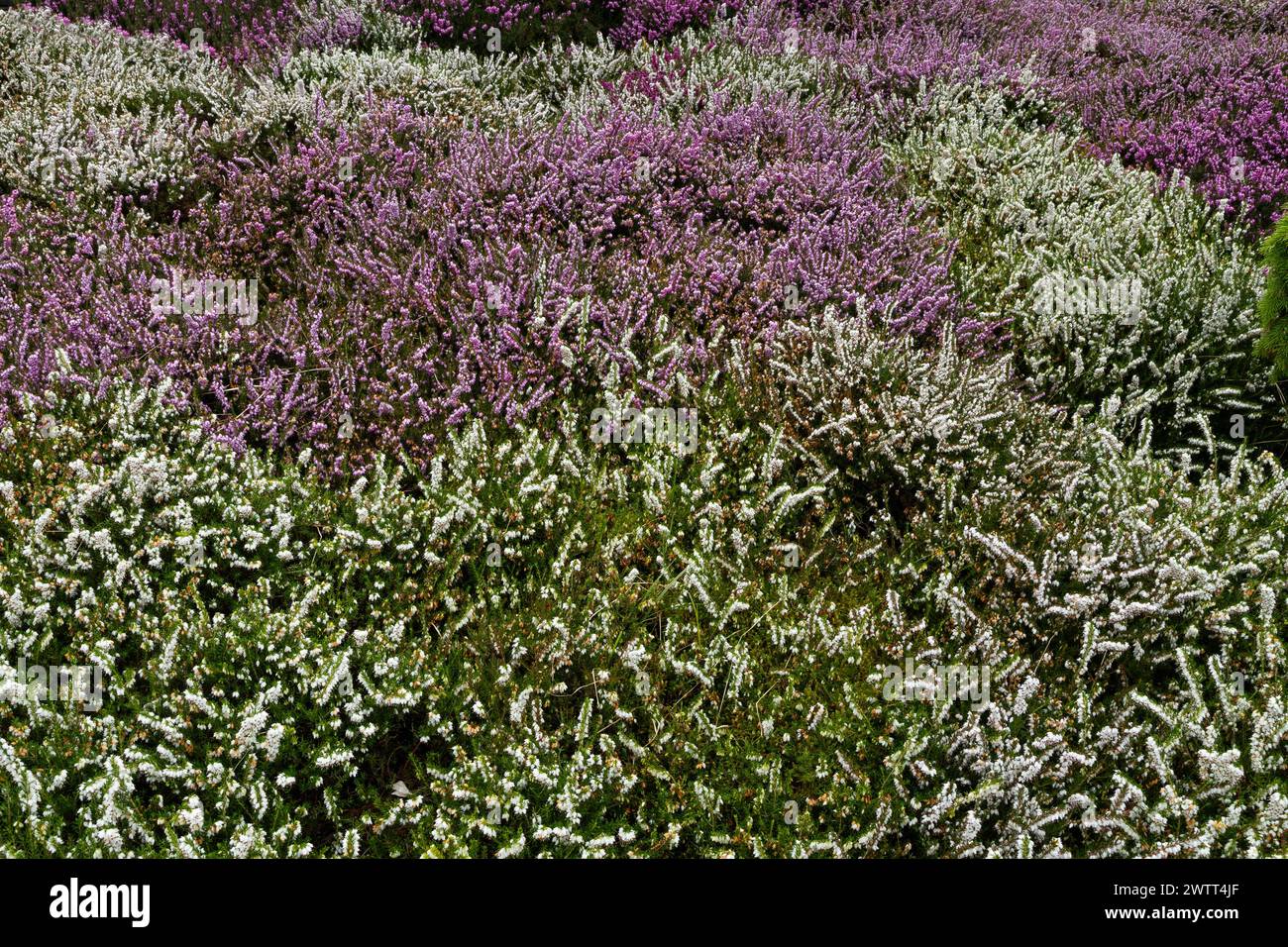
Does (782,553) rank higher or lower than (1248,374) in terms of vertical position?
lower

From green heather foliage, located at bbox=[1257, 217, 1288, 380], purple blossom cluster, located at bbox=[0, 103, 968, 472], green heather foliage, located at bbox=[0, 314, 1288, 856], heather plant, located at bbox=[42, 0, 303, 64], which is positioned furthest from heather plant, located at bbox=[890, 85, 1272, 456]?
heather plant, located at bbox=[42, 0, 303, 64]

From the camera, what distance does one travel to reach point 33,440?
3193mm

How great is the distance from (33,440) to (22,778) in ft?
4.60

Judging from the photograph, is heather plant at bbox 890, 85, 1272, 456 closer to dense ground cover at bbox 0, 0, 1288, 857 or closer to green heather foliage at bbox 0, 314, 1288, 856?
dense ground cover at bbox 0, 0, 1288, 857

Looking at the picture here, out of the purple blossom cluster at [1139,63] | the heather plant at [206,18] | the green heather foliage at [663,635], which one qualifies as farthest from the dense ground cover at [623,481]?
the heather plant at [206,18]

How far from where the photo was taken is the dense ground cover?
2.48 m

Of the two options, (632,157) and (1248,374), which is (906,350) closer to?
(1248,374)

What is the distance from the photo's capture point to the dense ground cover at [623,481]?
248 cm

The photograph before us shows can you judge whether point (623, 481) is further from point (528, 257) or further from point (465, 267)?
point (465, 267)

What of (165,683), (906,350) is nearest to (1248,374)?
(906,350)

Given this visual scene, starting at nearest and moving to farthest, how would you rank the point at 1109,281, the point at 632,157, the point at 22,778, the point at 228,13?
the point at 22,778, the point at 1109,281, the point at 632,157, the point at 228,13

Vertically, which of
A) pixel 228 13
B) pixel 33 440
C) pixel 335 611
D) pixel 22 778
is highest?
pixel 228 13

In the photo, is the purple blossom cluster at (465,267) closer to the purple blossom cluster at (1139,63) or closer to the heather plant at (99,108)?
the heather plant at (99,108)

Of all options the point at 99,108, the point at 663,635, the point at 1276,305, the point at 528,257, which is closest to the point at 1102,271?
the point at 1276,305
